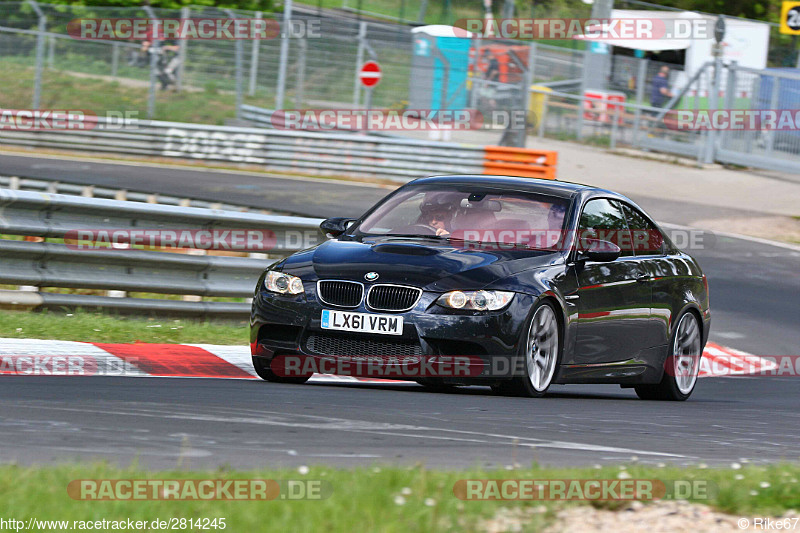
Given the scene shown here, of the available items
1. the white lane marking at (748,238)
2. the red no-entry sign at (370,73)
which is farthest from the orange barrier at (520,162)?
the red no-entry sign at (370,73)

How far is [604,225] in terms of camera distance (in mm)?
9000

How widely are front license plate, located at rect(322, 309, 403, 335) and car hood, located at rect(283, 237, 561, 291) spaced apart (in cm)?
22

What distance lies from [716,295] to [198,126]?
48.5ft

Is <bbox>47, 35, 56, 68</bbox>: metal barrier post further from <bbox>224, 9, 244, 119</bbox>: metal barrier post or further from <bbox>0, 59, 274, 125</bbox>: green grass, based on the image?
<bbox>224, 9, 244, 119</bbox>: metal barrier post

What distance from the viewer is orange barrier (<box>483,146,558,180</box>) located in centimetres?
2434

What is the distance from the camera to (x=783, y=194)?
26312mm

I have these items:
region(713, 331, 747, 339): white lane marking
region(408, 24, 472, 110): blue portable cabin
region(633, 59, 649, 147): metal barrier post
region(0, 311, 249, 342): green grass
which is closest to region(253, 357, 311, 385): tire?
region(0, 311, 249, 342): green grass

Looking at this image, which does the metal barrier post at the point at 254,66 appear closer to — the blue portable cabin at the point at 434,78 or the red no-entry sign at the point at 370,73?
the red no-entry sign at the point at 370,73

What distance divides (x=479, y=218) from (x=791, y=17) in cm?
2396

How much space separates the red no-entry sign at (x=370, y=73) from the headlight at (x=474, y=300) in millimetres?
21120

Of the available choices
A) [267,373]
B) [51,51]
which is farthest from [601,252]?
[51,51]

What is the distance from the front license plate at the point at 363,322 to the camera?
747 centimetres

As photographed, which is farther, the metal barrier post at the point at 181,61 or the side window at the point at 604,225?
the metal barrier post at the point at 181,61

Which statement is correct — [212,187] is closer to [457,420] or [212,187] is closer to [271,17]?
[271,17]
